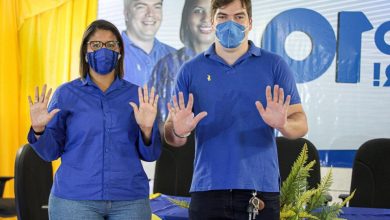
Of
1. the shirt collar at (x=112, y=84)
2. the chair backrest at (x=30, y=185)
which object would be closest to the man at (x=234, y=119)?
the shirt collar at (x=112, y=84)

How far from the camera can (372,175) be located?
323 centimetres

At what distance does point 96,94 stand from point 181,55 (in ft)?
7.25

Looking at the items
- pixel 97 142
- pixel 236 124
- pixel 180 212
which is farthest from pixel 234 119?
pixel 180 212

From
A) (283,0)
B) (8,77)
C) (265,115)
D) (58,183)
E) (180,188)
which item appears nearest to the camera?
(265,115)

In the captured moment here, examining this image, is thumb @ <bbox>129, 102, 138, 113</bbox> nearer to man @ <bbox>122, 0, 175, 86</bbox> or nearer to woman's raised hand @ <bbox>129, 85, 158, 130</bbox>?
woman's raised hand @ <bbox>129, 85, 158, 130</bbox>

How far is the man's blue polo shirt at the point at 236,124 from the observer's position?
5.53 feet

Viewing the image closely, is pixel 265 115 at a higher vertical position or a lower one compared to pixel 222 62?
lower

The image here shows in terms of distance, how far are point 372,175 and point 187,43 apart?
1.74 m

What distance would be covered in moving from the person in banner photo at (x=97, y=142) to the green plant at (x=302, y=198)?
51cm

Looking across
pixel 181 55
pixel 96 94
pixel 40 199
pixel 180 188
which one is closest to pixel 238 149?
pixel 96 94

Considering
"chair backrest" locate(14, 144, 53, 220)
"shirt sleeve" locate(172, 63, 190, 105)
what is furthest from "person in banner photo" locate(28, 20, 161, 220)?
"chair backrest" locate(14, 144, 53, 220)

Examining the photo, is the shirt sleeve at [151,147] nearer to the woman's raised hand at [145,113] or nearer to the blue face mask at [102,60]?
the woman's raised hand at [145,113]

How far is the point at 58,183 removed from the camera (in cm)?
178

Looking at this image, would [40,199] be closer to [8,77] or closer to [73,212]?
[73,212]
